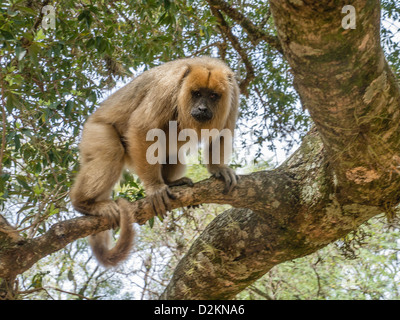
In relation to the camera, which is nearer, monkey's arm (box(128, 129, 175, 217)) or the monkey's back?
monkey's arm (box(128, 129, 175, 217))

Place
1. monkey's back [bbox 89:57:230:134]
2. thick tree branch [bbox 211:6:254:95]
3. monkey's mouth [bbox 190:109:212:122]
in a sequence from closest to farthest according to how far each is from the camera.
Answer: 1. monkey's mouth [bbox 190:109:212:122]
2. monkey's back [bbox 89:57:230:134]
3. thick tree branch [bbox 211:6:254:95]

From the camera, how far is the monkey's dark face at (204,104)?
348cm

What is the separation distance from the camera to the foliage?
3502 mm

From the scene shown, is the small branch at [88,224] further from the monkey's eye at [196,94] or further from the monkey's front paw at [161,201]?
the monkey's eye at [196,94]

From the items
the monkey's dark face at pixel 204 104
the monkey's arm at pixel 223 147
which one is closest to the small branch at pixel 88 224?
the monkey's arm at pixel 223 147

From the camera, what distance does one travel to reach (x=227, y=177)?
3.39m

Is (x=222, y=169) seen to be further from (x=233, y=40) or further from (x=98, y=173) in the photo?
(x=233, y=40)

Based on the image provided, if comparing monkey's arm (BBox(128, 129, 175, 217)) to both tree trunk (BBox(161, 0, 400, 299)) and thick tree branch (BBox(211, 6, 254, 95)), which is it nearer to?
tree trunk (BBox(161, 0, 400, 299))

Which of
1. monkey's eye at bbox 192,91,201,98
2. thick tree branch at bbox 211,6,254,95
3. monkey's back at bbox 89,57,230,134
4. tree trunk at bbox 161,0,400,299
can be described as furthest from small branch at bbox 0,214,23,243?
thick tree branch at bbox 211,6,254,95

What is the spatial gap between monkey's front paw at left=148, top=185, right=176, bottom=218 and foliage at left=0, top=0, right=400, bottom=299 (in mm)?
487

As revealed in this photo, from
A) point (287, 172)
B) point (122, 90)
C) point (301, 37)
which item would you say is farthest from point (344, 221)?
point (122, 90)

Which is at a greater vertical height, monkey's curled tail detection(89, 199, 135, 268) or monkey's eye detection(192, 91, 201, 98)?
monkey's eye detection(192, 91, 201, 98)

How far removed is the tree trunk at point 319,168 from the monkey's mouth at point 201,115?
705 mm
